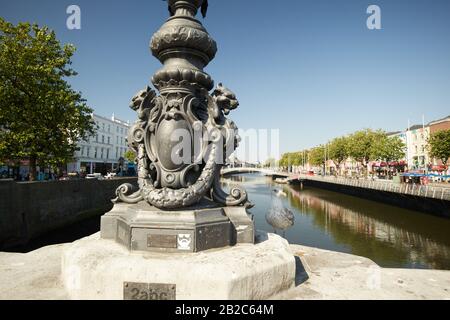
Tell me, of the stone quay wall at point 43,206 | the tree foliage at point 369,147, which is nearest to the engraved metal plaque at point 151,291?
the stone quay wall at point 43,206

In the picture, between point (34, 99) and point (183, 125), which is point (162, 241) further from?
point (34, 99)

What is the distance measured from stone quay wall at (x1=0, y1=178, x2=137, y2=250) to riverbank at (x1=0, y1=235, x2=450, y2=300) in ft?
34.3

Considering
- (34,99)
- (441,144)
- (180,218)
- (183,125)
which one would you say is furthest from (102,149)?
(180,218)

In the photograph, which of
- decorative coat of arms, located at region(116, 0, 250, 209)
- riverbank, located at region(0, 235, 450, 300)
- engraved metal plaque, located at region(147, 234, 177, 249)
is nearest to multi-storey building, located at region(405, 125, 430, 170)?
riverbank, located at region(0, 235, 450, 300)

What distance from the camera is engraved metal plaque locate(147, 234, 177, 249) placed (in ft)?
14.3

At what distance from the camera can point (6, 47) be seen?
57.3 feet

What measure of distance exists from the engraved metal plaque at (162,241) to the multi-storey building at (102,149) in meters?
49.9

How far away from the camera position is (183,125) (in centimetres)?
520

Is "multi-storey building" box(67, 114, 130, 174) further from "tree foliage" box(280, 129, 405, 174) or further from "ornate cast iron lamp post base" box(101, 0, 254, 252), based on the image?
"ornate cast iron lamp post base" box(101, 0, 254, 252)

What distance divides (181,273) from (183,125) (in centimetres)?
270

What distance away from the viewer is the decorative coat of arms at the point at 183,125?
5137 millimetres
